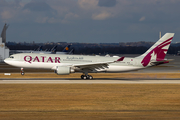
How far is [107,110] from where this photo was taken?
2022cm

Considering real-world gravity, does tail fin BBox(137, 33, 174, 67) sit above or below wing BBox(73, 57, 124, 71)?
above

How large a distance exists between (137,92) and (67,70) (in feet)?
45.2

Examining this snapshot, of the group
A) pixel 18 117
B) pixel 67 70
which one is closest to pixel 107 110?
pixel 18 117

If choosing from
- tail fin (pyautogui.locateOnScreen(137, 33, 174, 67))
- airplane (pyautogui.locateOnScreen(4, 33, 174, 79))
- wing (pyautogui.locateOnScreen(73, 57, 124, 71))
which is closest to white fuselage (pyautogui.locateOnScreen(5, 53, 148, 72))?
airplane (pyautogui.locateOnScreen(4, 33, 174, 79))

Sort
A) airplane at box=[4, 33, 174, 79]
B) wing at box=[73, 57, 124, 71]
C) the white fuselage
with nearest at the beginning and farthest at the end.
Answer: wing at box=[73, 57, 124, 71] < airplane at box=[4, 33, 174, 79] < the white fuselage

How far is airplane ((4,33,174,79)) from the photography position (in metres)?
41.0

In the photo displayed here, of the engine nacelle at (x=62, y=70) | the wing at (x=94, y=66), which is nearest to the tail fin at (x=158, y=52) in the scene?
the wing at (x=94, y=66)

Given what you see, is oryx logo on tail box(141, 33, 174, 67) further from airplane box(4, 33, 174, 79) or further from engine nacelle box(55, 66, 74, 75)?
engine nacelle box(55, 66, 74, 75)

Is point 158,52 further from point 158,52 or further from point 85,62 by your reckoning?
point 85,62

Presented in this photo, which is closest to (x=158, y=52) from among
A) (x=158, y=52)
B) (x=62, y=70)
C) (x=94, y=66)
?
(x=158, y=52)

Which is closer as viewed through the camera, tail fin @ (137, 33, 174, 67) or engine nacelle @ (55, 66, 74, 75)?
engine nacelle @ (55, 66, 74, 75)

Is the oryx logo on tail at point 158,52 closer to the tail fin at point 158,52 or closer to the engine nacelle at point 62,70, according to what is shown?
the tail fin at point 158,52

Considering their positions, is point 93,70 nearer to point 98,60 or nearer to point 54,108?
point 98,60

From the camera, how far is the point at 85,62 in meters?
42.9
